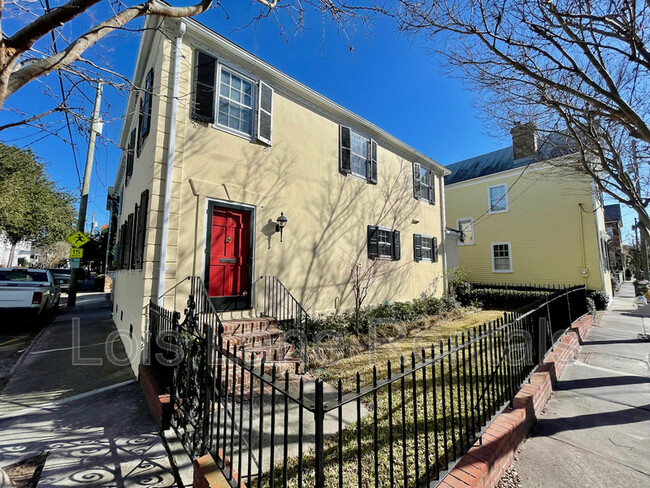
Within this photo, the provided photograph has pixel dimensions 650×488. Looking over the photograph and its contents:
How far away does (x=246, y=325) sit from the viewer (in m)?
5.39

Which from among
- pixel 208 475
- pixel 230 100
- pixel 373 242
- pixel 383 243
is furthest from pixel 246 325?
pixel 383 243

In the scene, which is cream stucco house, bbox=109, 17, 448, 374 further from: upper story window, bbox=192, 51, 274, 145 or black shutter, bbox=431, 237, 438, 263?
black shutter, bbox=431, 237, 438, 263

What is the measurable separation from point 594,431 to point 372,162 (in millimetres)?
8172

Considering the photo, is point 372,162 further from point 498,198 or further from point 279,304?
point 498,198

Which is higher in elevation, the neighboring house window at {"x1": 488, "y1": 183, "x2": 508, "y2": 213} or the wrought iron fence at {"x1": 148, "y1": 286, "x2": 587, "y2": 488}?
the neighboring house window at {"x1": 488, "y1": 183, "x2": 508, "y2": 213}

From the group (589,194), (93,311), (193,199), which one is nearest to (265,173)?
(193,199)

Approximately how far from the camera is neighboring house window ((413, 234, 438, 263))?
10961 mm

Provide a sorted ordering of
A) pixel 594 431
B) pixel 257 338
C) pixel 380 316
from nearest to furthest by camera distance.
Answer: pixel 594 431 → pixel 257 338 → pixel 380 316

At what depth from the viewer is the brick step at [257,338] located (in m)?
4.80

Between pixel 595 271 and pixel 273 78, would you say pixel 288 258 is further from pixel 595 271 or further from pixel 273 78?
pixel 595 271

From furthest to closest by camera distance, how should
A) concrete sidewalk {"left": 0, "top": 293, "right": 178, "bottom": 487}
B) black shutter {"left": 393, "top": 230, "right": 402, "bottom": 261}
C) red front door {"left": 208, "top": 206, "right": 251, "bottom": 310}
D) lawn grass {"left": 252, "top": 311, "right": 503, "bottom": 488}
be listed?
1. black shutter {"left": 393, "top": 230, "right": 402, "bottom": 261}
2. red front door {"left": 208, "top": 206, "right": 251, "bottom": 310}
3. concrete sidewalk {"left": 0, "top": 293, "right": 178, "bottom": 487}
4. lawn grass {"left": 252, "top": 311, "right": 503, "bottom": 488}

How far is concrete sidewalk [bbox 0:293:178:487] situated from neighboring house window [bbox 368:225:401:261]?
685cm

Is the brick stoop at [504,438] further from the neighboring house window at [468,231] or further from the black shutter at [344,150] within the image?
the neighboring house window at [468,231]

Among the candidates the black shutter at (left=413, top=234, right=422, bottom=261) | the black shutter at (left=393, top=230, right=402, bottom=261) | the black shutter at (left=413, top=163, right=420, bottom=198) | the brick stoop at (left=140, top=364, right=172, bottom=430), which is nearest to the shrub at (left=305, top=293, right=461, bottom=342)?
the black shutter at (left=413, top=234, right=422, bottom=261)
